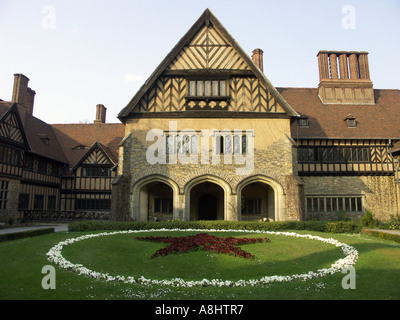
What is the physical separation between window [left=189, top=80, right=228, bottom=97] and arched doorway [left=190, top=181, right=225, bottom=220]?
6.24 metres

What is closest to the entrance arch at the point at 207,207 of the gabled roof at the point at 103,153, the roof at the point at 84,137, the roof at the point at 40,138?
the gabled roof at the point at 103,153

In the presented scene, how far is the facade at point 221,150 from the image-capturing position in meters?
18.5

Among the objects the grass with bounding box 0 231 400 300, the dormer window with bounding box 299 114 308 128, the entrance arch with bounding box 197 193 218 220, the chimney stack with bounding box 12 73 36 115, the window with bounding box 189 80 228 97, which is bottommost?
the grass with bounding box 0 231 400 300

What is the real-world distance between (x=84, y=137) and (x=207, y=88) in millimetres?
15917

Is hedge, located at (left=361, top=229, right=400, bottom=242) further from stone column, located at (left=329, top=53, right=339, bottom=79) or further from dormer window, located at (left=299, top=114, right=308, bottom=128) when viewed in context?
stone column, located at (left=329, top=53, right=339, bottom=79)

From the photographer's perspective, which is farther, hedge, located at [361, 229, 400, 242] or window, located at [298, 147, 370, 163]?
window, located at [298, 147, 370, 163]

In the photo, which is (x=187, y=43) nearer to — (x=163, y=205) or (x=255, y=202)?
(x=163, y=205)

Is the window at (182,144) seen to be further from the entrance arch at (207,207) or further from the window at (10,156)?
the window at (10,156)

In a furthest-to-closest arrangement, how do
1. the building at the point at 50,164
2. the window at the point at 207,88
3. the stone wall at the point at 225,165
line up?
the building at the point at 50,164
the window at the point at 207,88
the stone wall at the point at 225,165

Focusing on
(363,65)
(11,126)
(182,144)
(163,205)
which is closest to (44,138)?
(11,126)

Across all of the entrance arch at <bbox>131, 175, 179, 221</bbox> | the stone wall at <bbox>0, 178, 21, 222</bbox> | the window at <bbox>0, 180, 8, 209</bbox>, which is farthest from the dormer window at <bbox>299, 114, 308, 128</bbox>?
the window at <bbox>0, 180, 8, 209</bbox>

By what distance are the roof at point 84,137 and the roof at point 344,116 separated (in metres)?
15.8

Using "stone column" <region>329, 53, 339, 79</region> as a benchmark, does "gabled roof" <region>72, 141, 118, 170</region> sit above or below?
below

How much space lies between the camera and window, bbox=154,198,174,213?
21.6 meters
